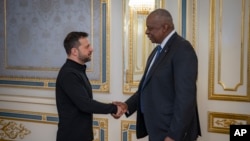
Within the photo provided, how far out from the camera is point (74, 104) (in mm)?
2443

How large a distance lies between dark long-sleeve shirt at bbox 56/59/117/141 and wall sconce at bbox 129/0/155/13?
1251 mm

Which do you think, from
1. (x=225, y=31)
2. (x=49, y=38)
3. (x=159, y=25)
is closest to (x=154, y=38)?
(x=159, y=25)

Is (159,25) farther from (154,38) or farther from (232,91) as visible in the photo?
(232,91)

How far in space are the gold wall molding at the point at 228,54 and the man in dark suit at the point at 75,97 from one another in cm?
122

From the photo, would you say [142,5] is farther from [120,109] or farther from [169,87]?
[169,87]

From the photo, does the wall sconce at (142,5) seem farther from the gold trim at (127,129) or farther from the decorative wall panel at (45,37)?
the gold trim at (127,129)

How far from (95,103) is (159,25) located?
707mm

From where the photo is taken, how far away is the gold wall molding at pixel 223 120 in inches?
124

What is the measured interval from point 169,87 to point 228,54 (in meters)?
1.24

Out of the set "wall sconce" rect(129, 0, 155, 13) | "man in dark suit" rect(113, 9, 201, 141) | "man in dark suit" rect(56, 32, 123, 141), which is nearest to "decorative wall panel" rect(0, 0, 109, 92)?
"wall sconce" rect(129, 0, 155, 13)

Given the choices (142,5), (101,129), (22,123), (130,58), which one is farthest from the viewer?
(22,123)

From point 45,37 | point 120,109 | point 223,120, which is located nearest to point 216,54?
point 223,120

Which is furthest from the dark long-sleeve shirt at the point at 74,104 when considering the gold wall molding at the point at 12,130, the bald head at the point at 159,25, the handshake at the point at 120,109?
the gold wall molding at the point at 12,130

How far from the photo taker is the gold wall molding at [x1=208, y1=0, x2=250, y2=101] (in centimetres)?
312
